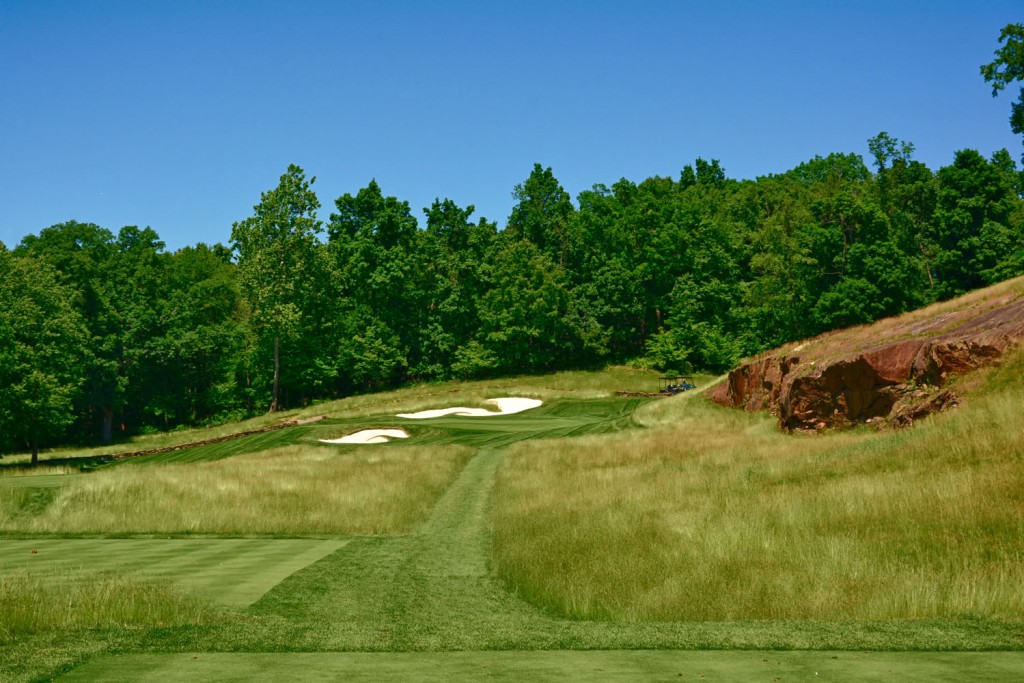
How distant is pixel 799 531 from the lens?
537 inches

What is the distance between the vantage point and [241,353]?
84438 mm

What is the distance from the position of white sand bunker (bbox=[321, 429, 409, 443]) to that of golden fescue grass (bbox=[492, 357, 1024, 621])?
18.4m

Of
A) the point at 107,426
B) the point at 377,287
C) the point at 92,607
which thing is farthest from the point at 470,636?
the point at 377,287

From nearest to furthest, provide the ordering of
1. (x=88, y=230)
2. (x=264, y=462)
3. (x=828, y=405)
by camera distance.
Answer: (x=828, y=405)
(x=264, y=462)
(x=88, y=230)

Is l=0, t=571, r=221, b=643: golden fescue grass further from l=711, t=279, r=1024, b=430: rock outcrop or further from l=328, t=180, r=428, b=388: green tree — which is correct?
l=328, t=180, r=428, b=388: green tree

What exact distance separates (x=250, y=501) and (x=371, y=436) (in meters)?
19.5

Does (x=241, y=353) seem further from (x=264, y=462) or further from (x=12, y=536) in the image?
(x=12, y=536)

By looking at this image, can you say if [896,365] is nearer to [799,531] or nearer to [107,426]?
[799,531]

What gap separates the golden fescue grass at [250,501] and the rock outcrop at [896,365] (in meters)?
14.4

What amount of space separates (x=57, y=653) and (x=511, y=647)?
4554 mm

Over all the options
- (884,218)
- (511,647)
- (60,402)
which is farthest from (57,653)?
(884,218)

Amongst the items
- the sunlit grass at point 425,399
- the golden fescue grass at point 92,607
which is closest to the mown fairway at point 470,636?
the golden fescue grass at point 92,607

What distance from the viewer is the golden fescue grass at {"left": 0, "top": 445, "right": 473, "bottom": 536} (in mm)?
19906

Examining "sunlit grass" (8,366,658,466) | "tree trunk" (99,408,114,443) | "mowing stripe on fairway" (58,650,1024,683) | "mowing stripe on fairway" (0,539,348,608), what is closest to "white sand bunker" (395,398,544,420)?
"sunlit grass" (8,366,658,466)
